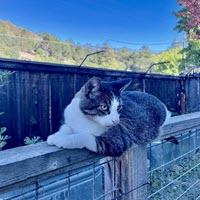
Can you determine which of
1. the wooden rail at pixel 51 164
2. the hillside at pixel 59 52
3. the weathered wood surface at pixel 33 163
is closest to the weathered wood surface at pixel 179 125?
the wooden rail at pixel 51 164

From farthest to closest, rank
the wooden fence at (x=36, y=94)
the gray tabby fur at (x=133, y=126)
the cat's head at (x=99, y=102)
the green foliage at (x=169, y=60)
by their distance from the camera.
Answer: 1. the green foliage at (x=169, y=60)
2. the wooden fence at (x=36, y=94)
3. the cat's head at (x=99, y=102)
4. the gray tabby fur at (x=133, y=126)

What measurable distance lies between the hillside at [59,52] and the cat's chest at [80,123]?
925cm

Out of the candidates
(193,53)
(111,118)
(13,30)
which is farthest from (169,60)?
(111,118)

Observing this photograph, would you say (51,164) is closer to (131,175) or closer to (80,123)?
(131,175)

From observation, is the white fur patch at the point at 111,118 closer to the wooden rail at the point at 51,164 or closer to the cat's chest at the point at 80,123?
the cat's chest at the point at 80,123

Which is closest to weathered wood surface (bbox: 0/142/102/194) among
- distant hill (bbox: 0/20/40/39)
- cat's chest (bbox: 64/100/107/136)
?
cat's chest (bbox: 64/100/107/136)

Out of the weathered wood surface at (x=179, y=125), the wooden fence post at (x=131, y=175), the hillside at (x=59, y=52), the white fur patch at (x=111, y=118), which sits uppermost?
the hillside at (x=59, y=52)

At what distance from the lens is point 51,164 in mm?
652

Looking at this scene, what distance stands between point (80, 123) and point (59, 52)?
525 inches

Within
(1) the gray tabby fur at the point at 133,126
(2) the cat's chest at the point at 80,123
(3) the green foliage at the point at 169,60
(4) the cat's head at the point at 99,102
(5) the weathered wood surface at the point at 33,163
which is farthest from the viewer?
(3) the green foliage at the point at 169,60

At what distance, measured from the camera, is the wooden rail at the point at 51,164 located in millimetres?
561

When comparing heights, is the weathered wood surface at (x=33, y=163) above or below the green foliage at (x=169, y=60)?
below

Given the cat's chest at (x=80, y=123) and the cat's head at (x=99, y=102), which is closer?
the cat's chest at (x=80, y=123)

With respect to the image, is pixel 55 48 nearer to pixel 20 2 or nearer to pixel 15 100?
pixel 20 2
